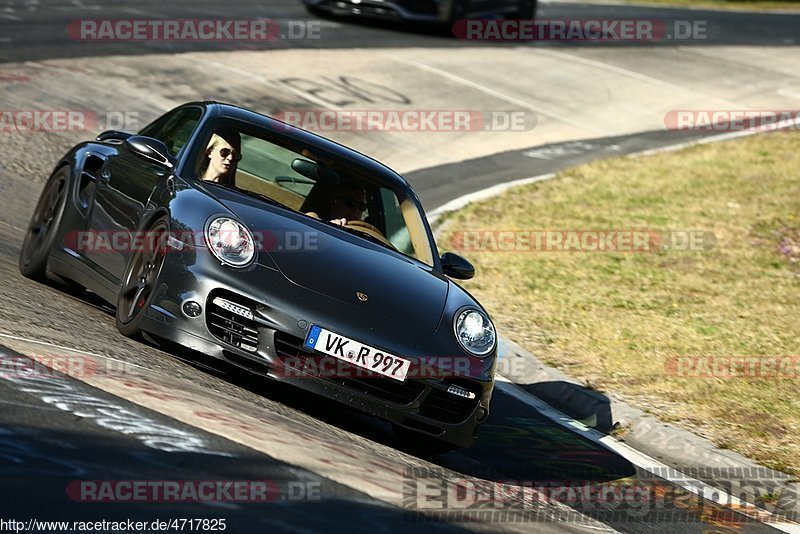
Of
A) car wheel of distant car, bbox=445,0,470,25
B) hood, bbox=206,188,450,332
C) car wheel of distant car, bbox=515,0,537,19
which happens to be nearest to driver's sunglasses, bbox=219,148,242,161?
hood, bbox=206,188,450,332

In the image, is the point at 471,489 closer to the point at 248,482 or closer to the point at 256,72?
the point at 248,482

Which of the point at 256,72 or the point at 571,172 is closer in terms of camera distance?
the point at 571,172

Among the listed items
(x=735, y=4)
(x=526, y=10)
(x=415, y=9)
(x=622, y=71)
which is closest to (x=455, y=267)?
(x=415, y=9)

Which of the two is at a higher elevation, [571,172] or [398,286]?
[398,286]

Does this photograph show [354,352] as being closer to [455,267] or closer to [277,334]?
[277,334]

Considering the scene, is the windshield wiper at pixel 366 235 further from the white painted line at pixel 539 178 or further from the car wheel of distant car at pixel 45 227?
the white painted line at pixel 539 178

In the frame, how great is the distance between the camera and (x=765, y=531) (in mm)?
6953

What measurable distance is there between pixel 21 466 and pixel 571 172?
12.5 metres

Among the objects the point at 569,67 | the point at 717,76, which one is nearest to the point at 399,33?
the point at 569,67

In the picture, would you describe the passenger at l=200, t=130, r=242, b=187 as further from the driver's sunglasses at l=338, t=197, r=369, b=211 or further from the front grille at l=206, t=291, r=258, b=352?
the front grille at l=206, t=291, r=258, b=352

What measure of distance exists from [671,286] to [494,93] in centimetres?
897

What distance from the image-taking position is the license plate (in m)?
6.31

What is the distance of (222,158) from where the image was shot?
24.8 feet

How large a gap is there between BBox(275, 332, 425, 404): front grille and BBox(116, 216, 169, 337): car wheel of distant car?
0.75m
